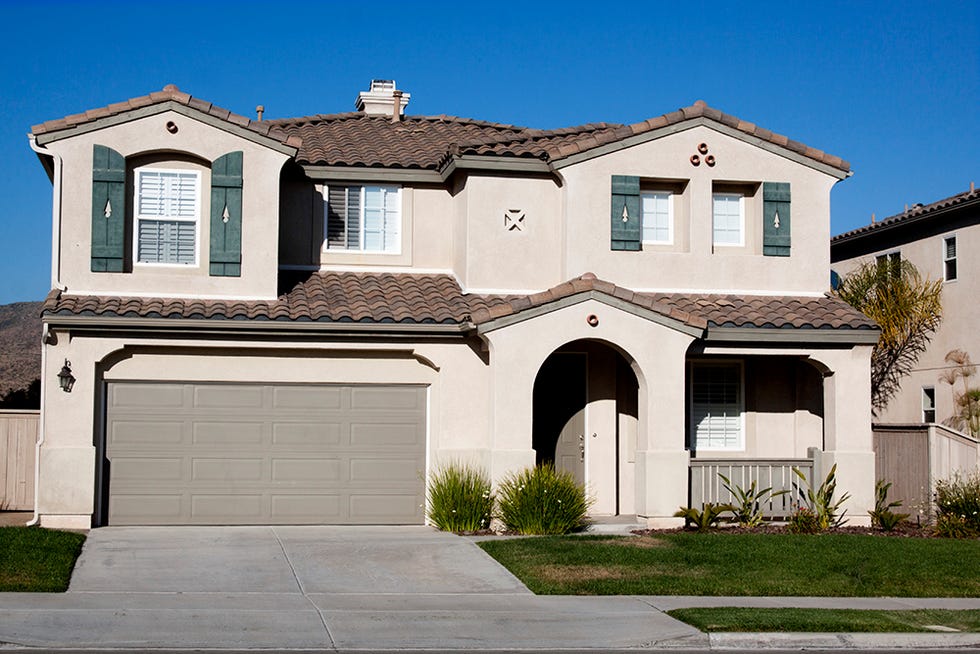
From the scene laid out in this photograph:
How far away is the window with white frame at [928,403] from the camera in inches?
1123

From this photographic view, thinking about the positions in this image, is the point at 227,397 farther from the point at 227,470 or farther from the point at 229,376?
the point at 227,470

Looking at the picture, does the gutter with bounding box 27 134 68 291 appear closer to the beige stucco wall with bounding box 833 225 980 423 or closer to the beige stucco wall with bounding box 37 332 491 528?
the beige stucco wall with bounding box 37 332 491 528

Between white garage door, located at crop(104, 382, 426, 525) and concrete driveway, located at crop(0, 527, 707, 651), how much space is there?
1513 mm

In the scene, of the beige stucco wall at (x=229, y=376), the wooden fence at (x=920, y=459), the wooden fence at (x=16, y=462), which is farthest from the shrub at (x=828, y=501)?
the wooden fence at (x=16, y=462)

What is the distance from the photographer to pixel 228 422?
19.2 meters

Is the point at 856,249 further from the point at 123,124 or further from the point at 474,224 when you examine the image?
the point at 123,124

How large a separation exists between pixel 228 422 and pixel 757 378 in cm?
876

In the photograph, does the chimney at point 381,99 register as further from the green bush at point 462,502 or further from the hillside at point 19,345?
the hillside at point 19,345

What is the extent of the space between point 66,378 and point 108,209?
8.60 ft

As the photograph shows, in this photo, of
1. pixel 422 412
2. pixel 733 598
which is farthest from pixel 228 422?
pixel 733 598

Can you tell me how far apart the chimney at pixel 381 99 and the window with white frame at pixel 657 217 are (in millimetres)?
7066

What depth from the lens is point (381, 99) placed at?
27.0 meters

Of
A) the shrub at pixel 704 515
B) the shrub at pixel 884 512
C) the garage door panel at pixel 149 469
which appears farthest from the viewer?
the shrub at pixel 884 512

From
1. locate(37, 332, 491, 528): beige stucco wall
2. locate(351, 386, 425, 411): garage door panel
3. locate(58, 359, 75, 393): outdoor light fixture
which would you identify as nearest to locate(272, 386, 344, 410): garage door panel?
locate(37, 332, 491, 528): beige stucco wall
